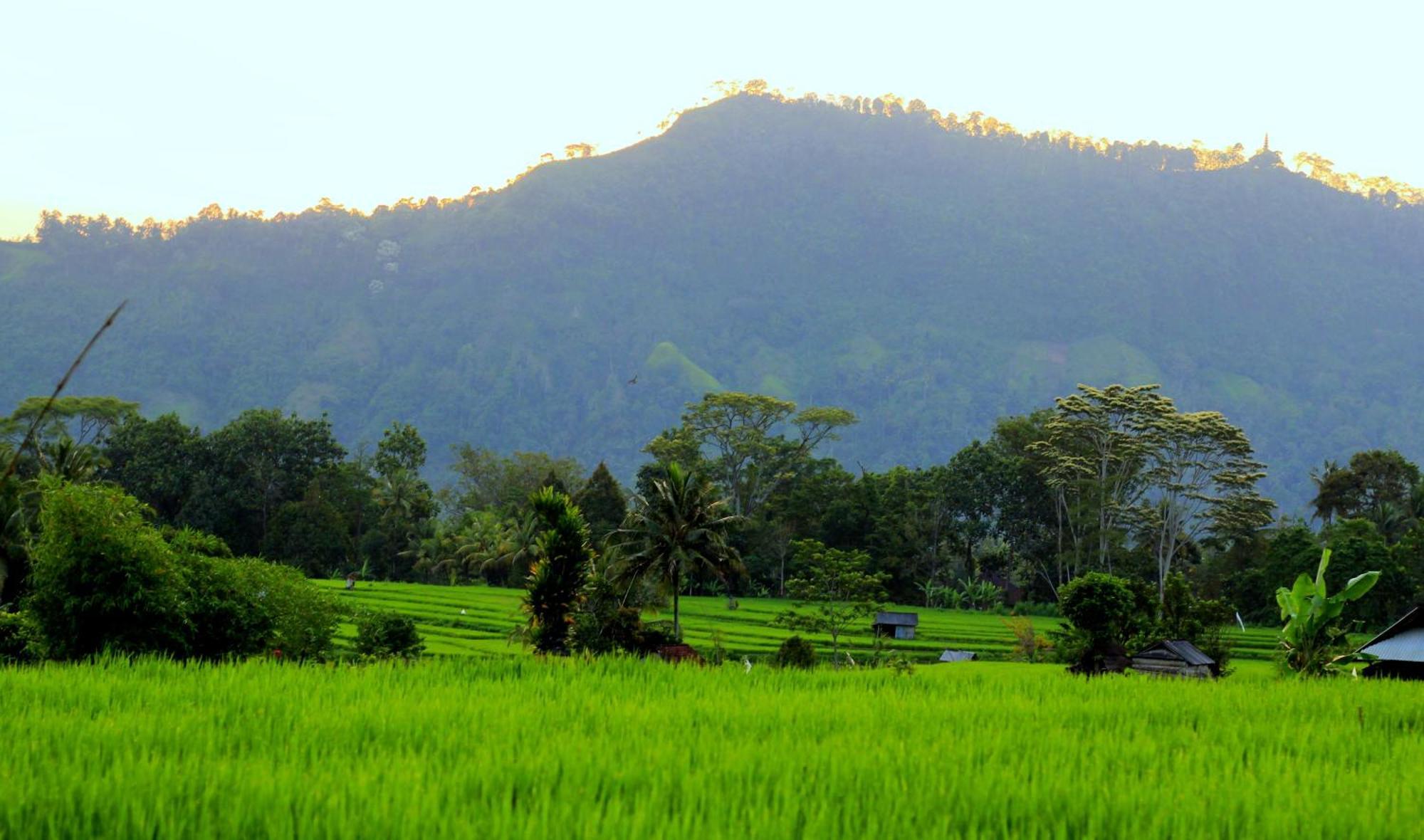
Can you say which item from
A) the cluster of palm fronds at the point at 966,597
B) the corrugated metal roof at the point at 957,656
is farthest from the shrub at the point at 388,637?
the cluster of palm fronds at the point at 966,597

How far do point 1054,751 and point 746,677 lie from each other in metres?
5.37

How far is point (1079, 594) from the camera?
44.9 meters

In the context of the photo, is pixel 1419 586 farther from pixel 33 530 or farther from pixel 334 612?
pixel 33 530

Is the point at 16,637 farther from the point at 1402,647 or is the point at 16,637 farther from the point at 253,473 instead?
the point at 253,473

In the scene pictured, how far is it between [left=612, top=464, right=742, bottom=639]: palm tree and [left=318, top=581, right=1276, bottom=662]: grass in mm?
4739

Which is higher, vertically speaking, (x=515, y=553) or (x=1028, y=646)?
(x=515, y=553)

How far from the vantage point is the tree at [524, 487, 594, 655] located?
1567 inches

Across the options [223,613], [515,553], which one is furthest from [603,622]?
[515,553]

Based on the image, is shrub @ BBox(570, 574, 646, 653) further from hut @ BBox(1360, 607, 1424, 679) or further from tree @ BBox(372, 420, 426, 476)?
tree @ BBox(372, 420, 426, 476)

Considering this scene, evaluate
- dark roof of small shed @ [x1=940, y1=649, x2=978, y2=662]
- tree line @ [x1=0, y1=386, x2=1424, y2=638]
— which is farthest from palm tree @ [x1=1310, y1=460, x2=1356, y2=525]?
dark roof of small shed @ [x1=940, y1=649, x2=978, y2=662]

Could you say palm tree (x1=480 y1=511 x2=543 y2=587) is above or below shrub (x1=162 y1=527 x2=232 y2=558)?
below

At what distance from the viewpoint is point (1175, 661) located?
38.2 m

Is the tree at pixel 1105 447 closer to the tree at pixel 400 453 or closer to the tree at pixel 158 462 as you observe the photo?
the tree at pixel 400 453

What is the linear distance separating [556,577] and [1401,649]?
25.3 m
